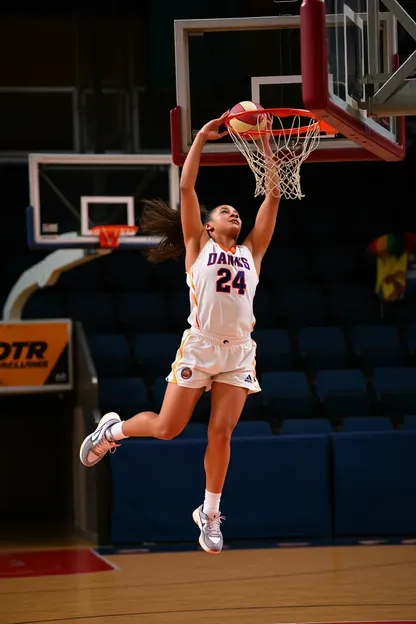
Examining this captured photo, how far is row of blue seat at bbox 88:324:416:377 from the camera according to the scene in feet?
41.9

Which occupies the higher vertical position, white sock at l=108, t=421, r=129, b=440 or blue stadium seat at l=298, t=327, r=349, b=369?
blue stadium seat at l=298, t=327, r=349, b=369

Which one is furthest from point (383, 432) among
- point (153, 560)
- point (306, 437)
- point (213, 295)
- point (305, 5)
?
point (305, 5)

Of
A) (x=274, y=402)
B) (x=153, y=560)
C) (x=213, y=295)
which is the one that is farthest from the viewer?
(x=274, y=402)

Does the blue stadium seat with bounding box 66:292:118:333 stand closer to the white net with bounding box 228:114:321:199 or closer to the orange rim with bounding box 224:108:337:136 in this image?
the white net with bounding box 228:114:321:199

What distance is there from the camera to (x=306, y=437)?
37.2 feet

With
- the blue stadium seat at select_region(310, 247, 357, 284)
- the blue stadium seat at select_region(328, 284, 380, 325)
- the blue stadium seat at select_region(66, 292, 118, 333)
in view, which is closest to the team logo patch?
the blue stadium seat at select_region(66, 292, 118, 333)

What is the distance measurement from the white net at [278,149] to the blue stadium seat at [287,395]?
511 centimetres

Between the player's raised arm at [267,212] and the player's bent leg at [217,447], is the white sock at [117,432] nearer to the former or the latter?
the player's bent leg at [217,447]

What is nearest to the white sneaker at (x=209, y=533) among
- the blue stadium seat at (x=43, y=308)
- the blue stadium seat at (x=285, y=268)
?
the blue stadium seat at (x=43, y=308)

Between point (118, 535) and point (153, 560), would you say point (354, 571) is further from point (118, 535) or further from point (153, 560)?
point (118, 535)

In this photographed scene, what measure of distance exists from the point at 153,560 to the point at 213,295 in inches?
185

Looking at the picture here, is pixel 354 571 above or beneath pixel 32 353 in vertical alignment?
beneath

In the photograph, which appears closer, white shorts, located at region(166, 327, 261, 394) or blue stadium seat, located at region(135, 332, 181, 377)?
white shorts, located at region(166, 327, 261, 394)

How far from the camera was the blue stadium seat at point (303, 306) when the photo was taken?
14.0 metres
